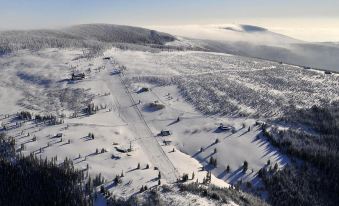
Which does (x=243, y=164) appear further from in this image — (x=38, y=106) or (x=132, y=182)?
(x=38, y=106)

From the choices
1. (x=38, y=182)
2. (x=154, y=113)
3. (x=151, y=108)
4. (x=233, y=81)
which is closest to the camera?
(x=38, y=182)

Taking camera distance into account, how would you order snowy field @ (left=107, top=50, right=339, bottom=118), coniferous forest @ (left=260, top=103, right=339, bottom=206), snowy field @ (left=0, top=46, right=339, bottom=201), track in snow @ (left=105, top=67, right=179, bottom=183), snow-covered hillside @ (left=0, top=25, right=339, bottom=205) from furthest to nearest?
1. snowy field @ (left=107, top=50, right=339, bottom=118)
2. snowy field @ (left=0, top=46, right=339, bottom=201)
3. coniferous forest @ (left=260, top=103, right=339, bottom=206)
4. track in snow @ (left=105, top=67, right=179, bottom=183)
5. snow-covered hillside @ (left=0, top=25, right=339, bottom=205)

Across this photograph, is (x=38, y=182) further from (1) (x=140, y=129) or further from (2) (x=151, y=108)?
(2) (x=151, y=108)

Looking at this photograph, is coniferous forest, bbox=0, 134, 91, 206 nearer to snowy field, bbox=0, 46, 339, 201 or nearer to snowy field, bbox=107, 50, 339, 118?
snowy field, bbox=0, 46, 339, 201

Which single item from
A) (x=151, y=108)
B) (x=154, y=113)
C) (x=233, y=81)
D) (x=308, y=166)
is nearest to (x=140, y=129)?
(x=154, y=113)

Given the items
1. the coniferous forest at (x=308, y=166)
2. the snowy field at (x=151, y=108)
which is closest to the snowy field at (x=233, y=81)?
the snowy field at (x=151, y=108)

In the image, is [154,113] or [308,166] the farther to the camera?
[154,113]

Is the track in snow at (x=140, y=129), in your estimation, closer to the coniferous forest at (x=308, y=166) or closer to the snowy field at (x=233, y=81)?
the snowy field at (x=233, y=81)

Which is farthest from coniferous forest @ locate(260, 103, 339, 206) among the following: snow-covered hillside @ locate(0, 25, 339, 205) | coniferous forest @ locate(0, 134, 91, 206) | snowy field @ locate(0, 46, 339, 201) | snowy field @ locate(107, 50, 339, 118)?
coniferous forest @ locate(0, 134, 91, 206)
